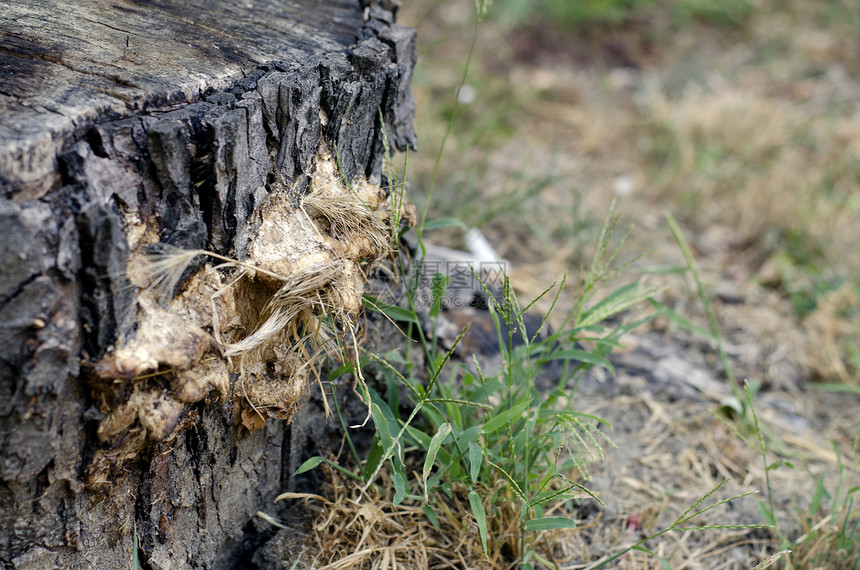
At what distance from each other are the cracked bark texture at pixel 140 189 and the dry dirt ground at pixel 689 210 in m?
0.44

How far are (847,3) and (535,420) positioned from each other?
5678mm

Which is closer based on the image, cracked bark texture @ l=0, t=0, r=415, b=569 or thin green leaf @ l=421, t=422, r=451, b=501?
cracked bark texture @ l=0, t=0, r=415, b=569

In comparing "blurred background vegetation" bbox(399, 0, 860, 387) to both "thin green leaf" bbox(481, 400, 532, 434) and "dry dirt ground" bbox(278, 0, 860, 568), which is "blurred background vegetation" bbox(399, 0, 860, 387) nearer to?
"dry dirt ground" bbox(278, 0, 860, 568)

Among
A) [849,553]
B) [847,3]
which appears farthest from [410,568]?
[847,3]

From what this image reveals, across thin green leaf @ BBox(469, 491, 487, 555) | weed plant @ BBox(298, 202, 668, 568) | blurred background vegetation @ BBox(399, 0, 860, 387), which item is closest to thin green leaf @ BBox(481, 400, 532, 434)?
weed plant @ BBox(298, 202, 668, 568)

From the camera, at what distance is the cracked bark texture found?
0.90 m

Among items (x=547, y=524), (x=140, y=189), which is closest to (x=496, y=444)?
(x=547, y=524)

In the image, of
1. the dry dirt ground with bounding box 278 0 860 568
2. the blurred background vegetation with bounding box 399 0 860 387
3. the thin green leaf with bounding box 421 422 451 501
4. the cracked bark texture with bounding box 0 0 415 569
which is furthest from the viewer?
the blurred background vegetation with bounding box 399 0 860 387

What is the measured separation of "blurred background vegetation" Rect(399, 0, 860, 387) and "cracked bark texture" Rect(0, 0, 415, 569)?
81 centimetres

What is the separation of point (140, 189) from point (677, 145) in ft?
10.0

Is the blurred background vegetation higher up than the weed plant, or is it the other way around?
the blurred background vegetation

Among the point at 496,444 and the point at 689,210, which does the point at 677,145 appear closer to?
the point at 689,210

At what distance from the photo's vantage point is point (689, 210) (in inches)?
122

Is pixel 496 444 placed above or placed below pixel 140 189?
below
